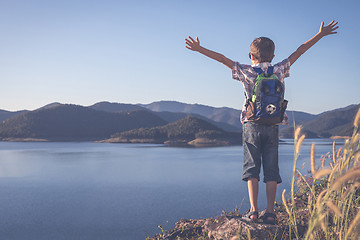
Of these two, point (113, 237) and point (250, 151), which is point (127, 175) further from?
point (250, 151)

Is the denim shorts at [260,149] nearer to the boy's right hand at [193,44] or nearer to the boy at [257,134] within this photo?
the boy at [257,134]

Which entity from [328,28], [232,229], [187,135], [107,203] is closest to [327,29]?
[328,28]

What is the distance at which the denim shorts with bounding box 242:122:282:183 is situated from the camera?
385cm

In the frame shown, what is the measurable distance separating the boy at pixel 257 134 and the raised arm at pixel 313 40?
231mm

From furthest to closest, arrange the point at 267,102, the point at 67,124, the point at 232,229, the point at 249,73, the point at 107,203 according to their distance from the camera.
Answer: the point at 67,124 → the point at 107,203 → the point at 249,73 → the point at 232,229 → the point at 267,102

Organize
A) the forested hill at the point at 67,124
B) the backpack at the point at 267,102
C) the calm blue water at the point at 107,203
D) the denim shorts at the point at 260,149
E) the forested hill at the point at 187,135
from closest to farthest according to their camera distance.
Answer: the backpack at the point at 267,102, the denim shorts at the point at 260,149, the calm blue water at the point at 107,203, the forested hill at the point at 187,135, the forested hill at the point at 67,124

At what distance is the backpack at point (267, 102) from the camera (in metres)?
3.62

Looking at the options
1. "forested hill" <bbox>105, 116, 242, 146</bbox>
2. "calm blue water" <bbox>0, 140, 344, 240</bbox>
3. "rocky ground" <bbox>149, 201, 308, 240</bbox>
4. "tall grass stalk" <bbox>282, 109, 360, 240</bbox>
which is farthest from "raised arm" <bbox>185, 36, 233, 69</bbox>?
"forested hill" <bbox>105, 116, 242, 146</bbox>

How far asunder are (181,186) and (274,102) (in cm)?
2507

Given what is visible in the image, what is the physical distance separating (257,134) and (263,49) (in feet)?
3.54

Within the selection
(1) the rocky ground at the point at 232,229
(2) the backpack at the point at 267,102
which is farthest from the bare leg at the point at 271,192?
(2) the backpack at the point at 267,102

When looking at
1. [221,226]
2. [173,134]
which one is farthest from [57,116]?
[221,226]

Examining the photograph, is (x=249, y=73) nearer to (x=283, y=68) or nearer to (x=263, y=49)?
(x=263, y=49)

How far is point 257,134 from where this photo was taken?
3.85 metres
